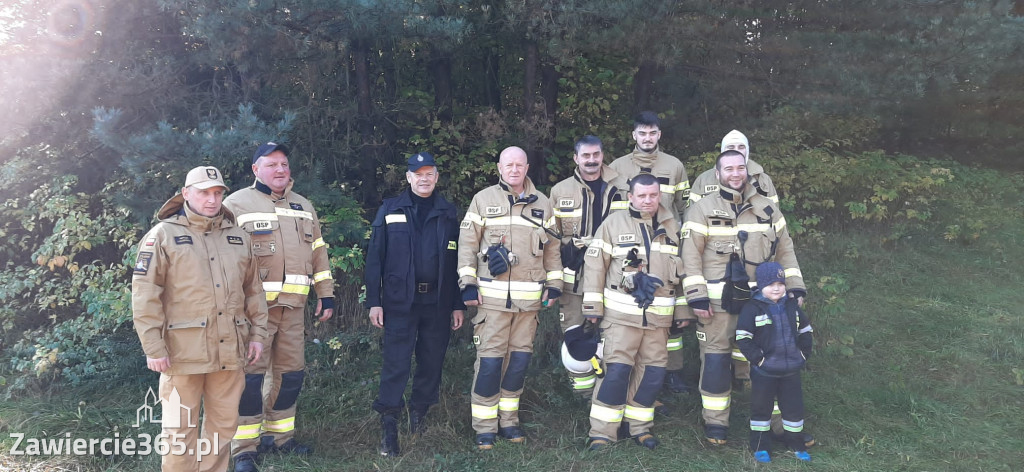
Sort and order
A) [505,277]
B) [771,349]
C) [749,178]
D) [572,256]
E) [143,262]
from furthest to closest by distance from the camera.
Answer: [572,256]
[749,178]
[505,277]
[771,349]
[143,262]

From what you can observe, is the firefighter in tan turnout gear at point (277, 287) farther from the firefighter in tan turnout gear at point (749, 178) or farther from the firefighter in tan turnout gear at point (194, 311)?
the firefighter in tan turnout gear at point (749, 178)

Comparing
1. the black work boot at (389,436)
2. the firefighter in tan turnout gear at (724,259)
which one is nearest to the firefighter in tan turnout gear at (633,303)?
the firefighter in tan turnout gear at (724,259)

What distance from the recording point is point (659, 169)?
571 centimetres

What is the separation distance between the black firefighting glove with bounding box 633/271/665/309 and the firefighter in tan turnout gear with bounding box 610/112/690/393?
3.12 feet

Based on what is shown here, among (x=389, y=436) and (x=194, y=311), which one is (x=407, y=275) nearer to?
(x=389, y=436)

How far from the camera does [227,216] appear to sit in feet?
13.3

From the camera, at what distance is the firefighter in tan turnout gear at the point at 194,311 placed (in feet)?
12.2

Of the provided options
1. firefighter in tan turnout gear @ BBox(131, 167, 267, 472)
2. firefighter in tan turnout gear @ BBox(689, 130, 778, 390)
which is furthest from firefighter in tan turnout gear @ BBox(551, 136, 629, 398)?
firefighter in tan turnout gear @ BBox(131, 167, 267, 472)

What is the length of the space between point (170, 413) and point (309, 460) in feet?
4.20

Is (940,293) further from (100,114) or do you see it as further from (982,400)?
(100,114)

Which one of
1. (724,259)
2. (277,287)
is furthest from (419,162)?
(724,259)

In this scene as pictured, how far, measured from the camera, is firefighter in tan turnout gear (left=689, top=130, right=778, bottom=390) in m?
5.25

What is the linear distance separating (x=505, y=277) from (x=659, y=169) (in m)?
1.77

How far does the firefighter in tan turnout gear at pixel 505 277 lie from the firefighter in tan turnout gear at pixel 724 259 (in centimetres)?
109
